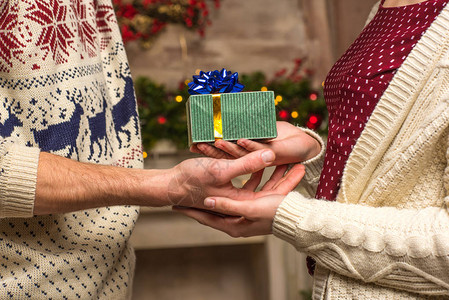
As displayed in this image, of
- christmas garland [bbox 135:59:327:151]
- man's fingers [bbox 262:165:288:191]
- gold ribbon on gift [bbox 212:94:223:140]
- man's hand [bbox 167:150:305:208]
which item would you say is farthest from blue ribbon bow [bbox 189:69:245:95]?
christmas garland [bbox 135:59:327:151]

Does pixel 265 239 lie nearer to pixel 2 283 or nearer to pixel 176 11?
pixel 176 11

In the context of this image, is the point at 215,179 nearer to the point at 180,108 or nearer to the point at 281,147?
the point at 281,147

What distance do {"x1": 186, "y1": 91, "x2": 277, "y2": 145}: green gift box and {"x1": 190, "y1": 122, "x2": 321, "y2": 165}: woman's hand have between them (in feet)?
0.08

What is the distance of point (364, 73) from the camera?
0.99 metres

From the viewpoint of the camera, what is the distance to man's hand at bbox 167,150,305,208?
38.5 inches

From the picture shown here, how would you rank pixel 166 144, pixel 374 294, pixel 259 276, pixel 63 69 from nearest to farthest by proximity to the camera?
pixel 374 294
pixel 63 69
pixel 166 144
pixel 259 276

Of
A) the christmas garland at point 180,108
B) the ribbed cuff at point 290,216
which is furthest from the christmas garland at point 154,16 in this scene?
the ribbed cuff at point 290,216

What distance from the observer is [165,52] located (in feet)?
9.69

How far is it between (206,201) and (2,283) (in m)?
0.43

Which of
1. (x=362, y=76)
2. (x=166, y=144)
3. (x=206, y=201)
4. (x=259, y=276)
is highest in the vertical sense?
(x=362, y=76)

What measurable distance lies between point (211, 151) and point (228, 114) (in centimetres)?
9

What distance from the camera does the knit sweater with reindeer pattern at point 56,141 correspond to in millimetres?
987

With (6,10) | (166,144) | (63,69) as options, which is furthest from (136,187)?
(166,144)

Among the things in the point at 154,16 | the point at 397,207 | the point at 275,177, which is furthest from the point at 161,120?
the point at 397,207
